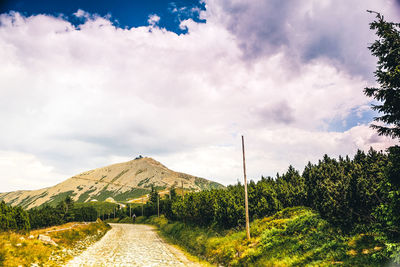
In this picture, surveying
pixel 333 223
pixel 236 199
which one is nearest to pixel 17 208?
pixel 236 199

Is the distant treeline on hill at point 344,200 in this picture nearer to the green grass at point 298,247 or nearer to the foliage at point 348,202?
the foliage at point 348,202

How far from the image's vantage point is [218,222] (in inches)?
1069

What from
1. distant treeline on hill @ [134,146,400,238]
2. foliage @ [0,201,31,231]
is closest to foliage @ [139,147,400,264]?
distant treeline on hill @ [134,146,400,238]

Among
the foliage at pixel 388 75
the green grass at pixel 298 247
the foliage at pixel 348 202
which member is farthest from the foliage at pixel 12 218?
the foliage at pixel 388 75

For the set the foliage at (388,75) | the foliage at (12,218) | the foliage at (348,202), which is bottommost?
the foliage at (12,218)

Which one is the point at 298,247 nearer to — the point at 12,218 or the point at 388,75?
the point at 388,75

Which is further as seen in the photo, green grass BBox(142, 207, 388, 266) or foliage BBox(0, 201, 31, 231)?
foliage BBox(0, 201, 31, 231)

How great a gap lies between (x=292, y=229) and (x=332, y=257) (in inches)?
214

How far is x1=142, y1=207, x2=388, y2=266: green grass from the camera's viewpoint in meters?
10.5

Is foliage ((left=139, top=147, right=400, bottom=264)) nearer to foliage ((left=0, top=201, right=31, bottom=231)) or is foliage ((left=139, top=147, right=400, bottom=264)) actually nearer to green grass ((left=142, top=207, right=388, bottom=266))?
green grass ((left=142, top=207, right=388, bottom=266))

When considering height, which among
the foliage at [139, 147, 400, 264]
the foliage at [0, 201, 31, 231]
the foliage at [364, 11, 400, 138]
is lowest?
the foliage at [0, 201, 31, 231]

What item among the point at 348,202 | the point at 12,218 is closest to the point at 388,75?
the point at 348,202

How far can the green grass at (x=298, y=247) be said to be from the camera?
1047 cm

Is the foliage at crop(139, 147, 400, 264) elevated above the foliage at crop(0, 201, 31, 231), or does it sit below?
above
